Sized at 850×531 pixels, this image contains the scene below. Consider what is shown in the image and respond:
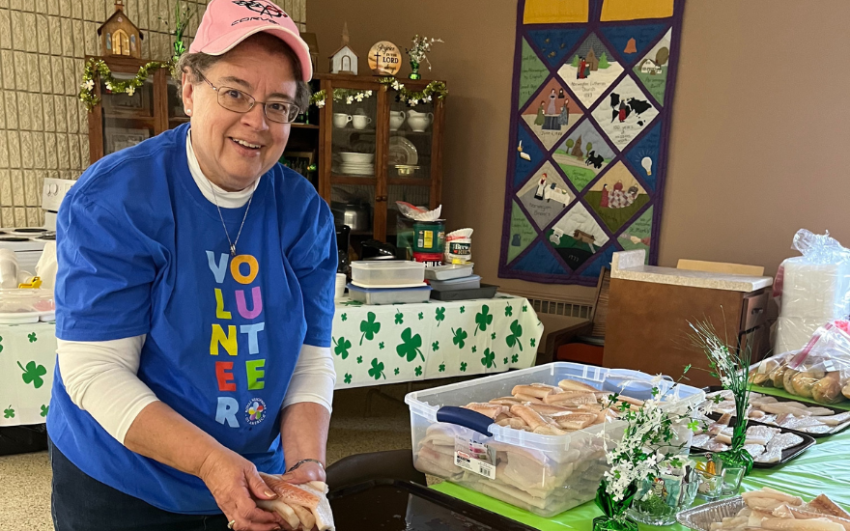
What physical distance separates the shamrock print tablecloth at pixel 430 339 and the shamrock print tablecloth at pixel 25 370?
1.03m

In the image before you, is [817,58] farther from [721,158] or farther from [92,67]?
[92,67]

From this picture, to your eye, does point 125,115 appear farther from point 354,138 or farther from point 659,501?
point 659,501

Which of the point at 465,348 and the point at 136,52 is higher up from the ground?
the point at 136,52

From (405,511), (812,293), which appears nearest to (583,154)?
(812,293)

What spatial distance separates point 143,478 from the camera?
109 centimetres

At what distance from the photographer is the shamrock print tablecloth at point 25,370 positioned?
2430mm

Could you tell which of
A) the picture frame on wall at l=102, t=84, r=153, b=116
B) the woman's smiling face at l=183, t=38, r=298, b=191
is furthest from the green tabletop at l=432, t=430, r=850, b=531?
the picture frame on wall at l=102, t=84, r=153, b=116

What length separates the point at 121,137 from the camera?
4.38 meters

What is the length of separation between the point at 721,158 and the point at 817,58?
646 mm

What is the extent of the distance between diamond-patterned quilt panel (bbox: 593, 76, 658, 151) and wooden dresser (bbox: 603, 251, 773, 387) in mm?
1031

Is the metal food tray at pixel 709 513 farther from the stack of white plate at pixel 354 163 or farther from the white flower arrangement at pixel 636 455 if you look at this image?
the stack of white plate at pixel 354 163

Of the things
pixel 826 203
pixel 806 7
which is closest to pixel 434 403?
pixel 826 203

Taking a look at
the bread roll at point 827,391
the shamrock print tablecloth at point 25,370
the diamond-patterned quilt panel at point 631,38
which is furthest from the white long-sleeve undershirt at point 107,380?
the diamond-patterned quilt panel at point 631,38

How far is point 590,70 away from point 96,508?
3.84m
